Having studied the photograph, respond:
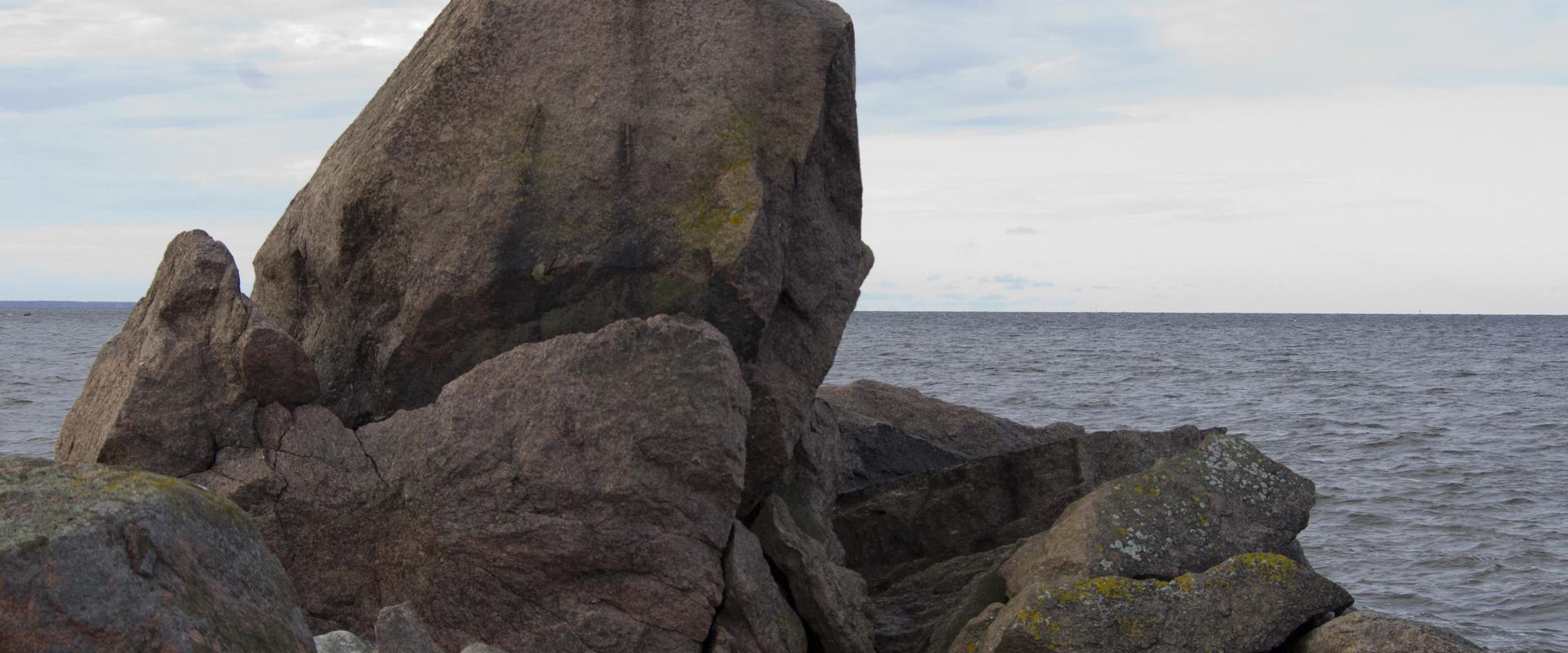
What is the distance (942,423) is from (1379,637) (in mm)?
7355

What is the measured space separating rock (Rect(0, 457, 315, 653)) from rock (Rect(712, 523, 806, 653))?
4542 millimetres

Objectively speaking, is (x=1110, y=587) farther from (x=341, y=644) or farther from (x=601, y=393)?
(x=341, y=644)

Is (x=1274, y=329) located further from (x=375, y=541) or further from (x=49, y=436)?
(x=375, y=541)

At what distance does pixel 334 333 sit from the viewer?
35.6 ft

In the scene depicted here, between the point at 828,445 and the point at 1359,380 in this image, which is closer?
the point at 828,445

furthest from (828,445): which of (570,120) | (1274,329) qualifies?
(1274,329)

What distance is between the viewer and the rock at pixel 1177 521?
9.69 meters

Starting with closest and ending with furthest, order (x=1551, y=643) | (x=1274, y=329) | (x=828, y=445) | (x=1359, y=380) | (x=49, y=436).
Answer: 1. (x=828, y=445)
2. (x=1551, y=643)
3. (x=49, y=436)
4. (x=1359, y=380)
5. (x=1274, y=329)

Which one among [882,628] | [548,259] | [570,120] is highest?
[570,120]

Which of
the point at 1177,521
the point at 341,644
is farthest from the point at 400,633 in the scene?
the point at 1177,521

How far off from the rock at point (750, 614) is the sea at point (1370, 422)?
10.3m

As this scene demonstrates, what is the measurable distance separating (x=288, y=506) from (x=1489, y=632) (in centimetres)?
1408

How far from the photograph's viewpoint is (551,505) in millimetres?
9133

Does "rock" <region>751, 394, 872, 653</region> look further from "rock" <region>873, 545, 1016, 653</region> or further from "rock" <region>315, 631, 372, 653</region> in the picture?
"rock" <region>315, 631, 372, 653</region>
